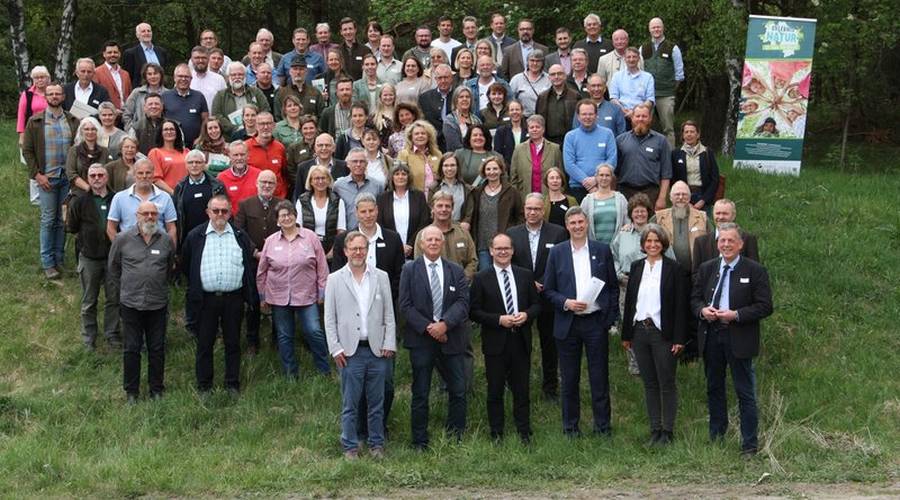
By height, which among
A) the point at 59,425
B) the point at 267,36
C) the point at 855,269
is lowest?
the point at 59,425

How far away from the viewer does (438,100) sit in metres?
14.4

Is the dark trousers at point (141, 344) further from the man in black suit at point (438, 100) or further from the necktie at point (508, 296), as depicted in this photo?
the man in black suit at point (438, 100)

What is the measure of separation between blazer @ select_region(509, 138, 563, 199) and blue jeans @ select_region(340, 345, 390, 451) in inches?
130

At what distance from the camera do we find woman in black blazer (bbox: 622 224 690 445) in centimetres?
1061

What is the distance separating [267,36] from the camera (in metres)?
16.2

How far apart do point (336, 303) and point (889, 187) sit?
1072 centimetres

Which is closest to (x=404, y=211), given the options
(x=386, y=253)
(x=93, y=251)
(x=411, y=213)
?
(x=411, y=213)

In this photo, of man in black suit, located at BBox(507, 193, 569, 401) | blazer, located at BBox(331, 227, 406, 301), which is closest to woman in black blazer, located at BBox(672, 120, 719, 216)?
man in black suit, located at BBox(507, 193, 569, 401)

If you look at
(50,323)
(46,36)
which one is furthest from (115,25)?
(50,323)

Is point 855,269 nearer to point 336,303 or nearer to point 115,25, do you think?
point 336,303

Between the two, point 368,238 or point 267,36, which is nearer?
point 368,238

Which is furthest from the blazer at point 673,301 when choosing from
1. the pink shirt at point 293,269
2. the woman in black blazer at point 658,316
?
the pink shirt at point 293,269

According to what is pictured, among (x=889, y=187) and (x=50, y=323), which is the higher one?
(x=889, y=187)

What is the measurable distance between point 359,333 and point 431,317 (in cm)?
67
